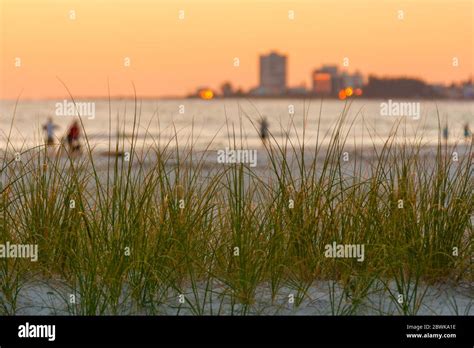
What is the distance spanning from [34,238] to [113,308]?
104 centimetres

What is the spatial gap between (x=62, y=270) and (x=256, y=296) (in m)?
1.44

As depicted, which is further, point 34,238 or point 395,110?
point 395,110

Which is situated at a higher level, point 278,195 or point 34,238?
point 278,195

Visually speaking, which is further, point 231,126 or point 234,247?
point 231,126

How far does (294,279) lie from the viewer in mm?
5492
